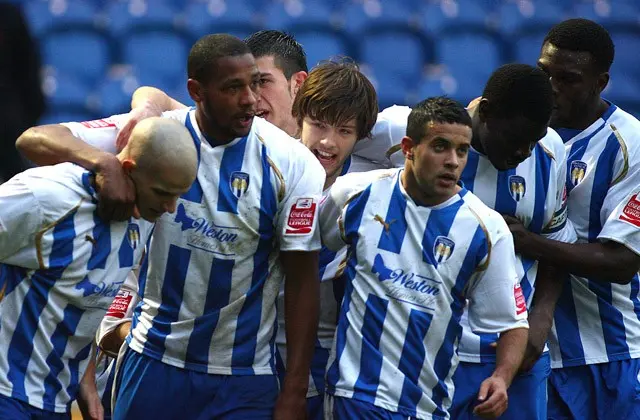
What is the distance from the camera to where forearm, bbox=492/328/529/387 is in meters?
4.10

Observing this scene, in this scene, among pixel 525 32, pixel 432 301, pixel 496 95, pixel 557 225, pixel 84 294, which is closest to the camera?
pixel 84 294

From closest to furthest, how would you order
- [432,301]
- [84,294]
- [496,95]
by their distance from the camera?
[84,294] < [432,301] < [496,95]

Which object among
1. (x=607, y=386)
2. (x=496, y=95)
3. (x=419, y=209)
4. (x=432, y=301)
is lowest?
(x=607, y=386)

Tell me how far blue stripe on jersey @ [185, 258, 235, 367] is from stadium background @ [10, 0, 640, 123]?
17.4 ft

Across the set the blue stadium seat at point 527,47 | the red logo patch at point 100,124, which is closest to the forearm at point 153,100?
the red logo patch at point 100,124

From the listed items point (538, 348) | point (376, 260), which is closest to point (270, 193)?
point (376, 260)

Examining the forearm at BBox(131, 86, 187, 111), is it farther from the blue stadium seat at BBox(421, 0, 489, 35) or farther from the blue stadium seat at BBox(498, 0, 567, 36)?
the blue stadium seat at BBox(498, 0, 567, 36)

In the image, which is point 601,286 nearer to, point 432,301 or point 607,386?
point 607,386

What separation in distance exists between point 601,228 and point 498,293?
1084 millimetres

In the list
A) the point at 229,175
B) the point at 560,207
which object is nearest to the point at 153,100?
the point at 229,175

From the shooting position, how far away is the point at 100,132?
14.0 feet

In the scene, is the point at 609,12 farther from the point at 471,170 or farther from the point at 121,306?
the point at 121,306

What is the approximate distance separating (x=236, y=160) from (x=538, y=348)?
1.50 m

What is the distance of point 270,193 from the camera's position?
13.4 ft
